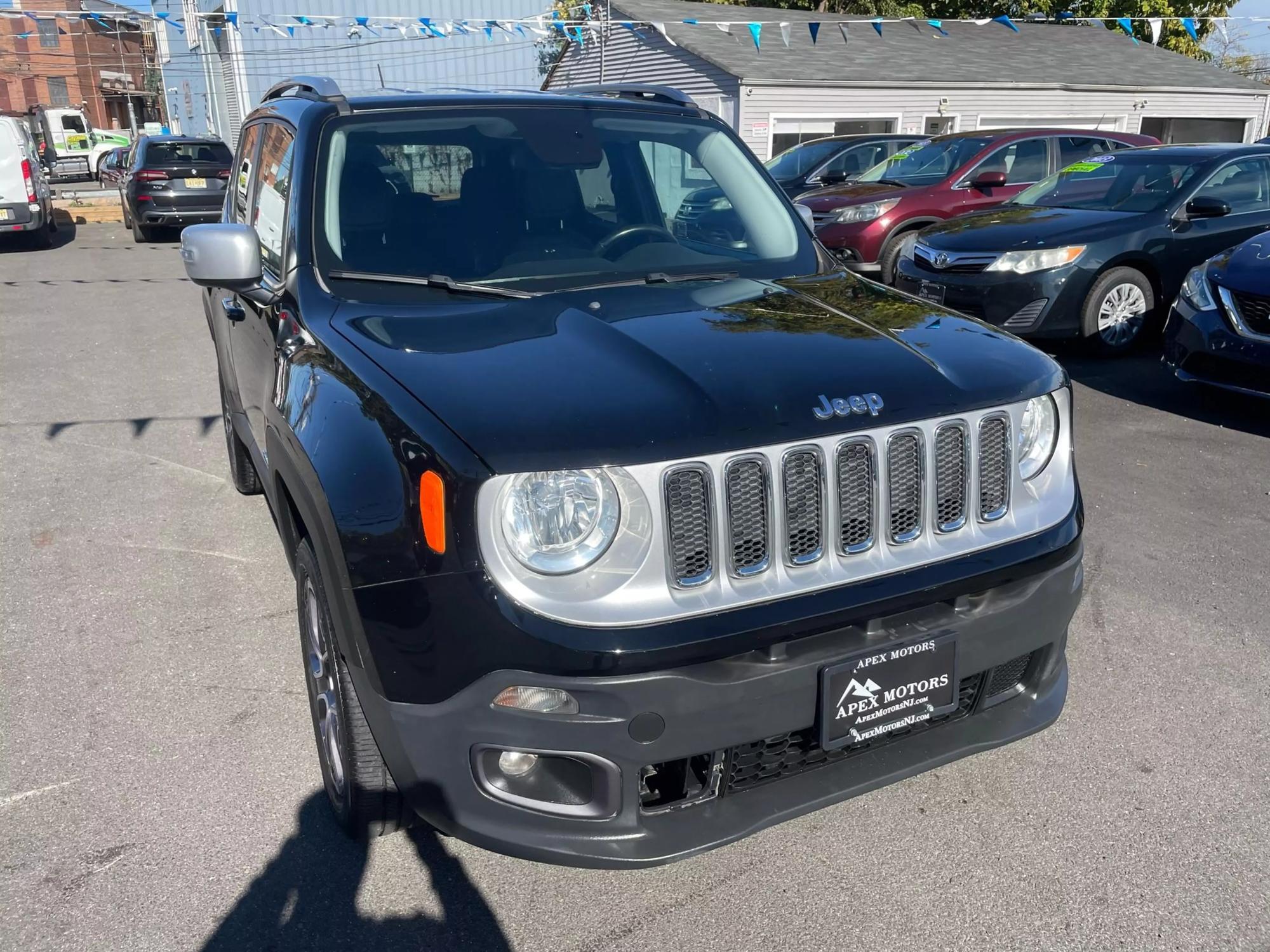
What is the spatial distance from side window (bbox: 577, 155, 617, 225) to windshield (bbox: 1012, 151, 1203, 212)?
5.98m

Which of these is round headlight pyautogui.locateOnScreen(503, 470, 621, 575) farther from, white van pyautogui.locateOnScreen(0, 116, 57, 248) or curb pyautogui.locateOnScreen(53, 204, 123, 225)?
curb pyautogui.locateOnScreen(53, 204, 123, 225)

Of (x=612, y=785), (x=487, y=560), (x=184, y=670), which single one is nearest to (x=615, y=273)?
(x=487, y=560)

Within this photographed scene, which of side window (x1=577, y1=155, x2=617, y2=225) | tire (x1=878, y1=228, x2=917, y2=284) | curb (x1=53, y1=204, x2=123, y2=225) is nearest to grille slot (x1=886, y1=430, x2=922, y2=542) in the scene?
side window (x1=577, y1=155, x2=617, y2=225)

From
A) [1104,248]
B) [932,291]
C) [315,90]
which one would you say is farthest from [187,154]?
[315,90]

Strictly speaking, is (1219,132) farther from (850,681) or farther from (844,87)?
(850,681)

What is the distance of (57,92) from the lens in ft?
184

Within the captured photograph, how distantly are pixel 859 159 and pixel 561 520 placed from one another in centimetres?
1271

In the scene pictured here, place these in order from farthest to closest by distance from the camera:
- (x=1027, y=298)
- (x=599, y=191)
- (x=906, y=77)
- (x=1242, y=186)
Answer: (x=906, y=77) → (x=1242, y=186) → (x=1027, y=298) → (x=599, y=191)

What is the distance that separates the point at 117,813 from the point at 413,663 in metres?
1.32

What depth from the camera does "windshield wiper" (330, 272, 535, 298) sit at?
118 inches

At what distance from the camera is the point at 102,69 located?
5512 centimetres

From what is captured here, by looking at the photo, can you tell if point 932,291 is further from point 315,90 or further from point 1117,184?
point 315,90

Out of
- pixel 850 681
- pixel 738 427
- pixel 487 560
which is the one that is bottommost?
pixel 850 681

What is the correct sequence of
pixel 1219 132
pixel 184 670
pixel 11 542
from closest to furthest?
pixel 184 670 < pixel 11 542 < pixel 1219 132
